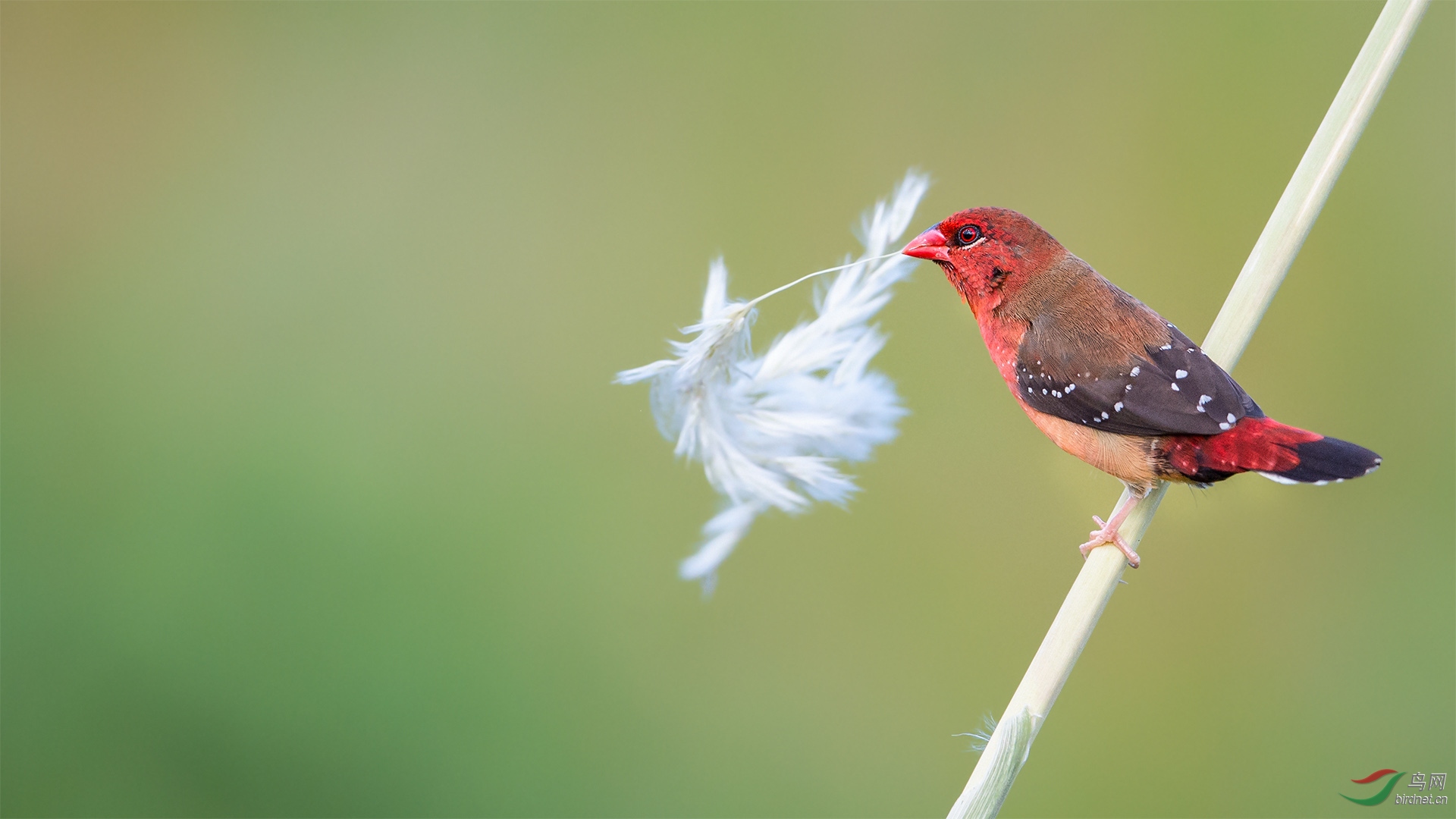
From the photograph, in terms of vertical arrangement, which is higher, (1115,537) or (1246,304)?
(1246,304)

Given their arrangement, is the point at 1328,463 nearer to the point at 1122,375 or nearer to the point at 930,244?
the point at 1122,375

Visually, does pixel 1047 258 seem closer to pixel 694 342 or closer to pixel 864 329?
pixel 864 329

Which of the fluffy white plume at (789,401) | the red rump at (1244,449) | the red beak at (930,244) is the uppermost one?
the red beak at (930,244)

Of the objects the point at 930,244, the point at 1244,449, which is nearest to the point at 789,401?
the point at 930,244

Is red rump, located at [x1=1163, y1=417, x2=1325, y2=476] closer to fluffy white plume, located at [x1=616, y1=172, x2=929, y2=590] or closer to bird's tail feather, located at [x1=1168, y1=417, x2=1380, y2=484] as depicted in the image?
bird's tail feather, located at [x1=1168, y1=417, x2=1380, y2=484]

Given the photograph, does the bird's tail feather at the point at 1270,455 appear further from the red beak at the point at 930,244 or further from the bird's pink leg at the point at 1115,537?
the red beak at the point at 930,244

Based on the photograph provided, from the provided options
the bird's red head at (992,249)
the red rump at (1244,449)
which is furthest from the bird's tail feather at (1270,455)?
the bird's red head at (992,249)

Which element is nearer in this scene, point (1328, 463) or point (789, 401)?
point (1328, 463)

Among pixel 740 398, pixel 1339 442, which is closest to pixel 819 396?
pixel 740 398
